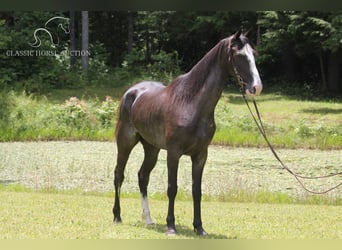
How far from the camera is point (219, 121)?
14.0 m

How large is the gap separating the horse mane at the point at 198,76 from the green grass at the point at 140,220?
46.1 inches

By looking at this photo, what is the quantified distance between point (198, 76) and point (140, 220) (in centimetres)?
177

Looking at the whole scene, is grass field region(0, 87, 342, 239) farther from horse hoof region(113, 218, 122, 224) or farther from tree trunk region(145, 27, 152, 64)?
tree trunk region(145, 27, 152, 64)

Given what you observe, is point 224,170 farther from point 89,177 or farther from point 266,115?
point 266,115

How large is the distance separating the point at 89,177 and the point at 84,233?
4.32 m

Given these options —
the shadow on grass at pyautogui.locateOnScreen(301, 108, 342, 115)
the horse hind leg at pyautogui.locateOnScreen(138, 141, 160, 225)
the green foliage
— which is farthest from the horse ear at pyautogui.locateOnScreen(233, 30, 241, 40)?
the shadow on grass at pyautogui.locateOnScreen(301, 108, 342, 115)

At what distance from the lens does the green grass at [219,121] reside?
13.2 metres

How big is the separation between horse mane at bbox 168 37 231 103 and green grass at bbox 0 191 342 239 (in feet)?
3.84

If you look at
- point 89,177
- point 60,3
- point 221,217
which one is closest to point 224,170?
point 89,177

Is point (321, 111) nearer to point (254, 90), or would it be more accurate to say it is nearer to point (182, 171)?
point (182, 171)

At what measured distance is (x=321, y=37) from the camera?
55.5 ft

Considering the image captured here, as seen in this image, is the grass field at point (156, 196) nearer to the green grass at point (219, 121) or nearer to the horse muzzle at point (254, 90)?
the green grass at point (219, 121)

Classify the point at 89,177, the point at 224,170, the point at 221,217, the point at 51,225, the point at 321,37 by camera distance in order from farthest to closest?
1. the point at 321,37
2. the point at 224,170
3. the point at 89,177
4. the point at 221,217
5. the point at 51,225

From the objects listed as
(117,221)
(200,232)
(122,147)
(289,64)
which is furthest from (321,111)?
(200,232)
